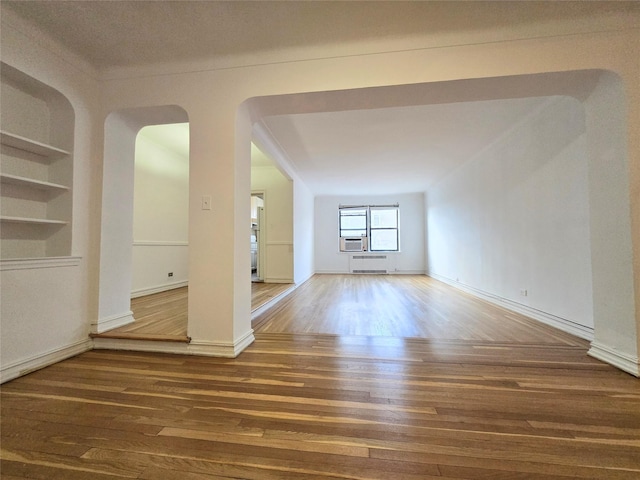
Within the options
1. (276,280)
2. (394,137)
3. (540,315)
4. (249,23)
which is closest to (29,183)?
(249,23)

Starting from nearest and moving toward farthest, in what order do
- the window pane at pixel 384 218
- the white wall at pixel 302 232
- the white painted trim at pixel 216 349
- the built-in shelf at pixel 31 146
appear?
the built-in shelf at pixel 31 146 → the white painted trim at pixel 216 349 → the white wall at pixel 302 232 → the window pane at pixel 384 218

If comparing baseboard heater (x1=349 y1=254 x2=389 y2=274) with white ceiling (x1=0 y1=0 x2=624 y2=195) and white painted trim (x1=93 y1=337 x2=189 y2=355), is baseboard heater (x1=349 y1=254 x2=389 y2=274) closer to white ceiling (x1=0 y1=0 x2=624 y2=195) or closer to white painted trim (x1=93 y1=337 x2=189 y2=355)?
white ceiling (x1=0 y1=0 x2=624 y2=195)

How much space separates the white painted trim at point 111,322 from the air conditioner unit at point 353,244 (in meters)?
5.97

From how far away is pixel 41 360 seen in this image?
1783 millimetres

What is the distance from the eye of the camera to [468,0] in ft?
5.11

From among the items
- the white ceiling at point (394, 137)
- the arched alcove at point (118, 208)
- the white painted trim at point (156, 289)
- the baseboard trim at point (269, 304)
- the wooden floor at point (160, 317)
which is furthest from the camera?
the white painted trim at point (156, 289)

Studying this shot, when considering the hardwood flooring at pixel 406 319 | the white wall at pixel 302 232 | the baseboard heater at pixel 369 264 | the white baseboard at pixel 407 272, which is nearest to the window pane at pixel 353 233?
the baseboard heater at pixel 369 264

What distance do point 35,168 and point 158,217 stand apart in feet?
7.54

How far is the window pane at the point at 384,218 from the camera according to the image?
7.78m

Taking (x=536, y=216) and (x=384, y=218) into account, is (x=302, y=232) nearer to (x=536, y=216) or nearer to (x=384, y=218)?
(x=384, y=218)

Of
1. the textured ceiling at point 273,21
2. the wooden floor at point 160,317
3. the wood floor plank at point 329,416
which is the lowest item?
the wood floor plank at point 329,416

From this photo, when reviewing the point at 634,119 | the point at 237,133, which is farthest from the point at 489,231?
the point at 237,133

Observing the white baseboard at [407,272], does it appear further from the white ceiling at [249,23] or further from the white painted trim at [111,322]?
the white painted trim at [111,322]

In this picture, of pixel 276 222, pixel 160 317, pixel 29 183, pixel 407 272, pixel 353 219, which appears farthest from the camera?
pixel 353 219
